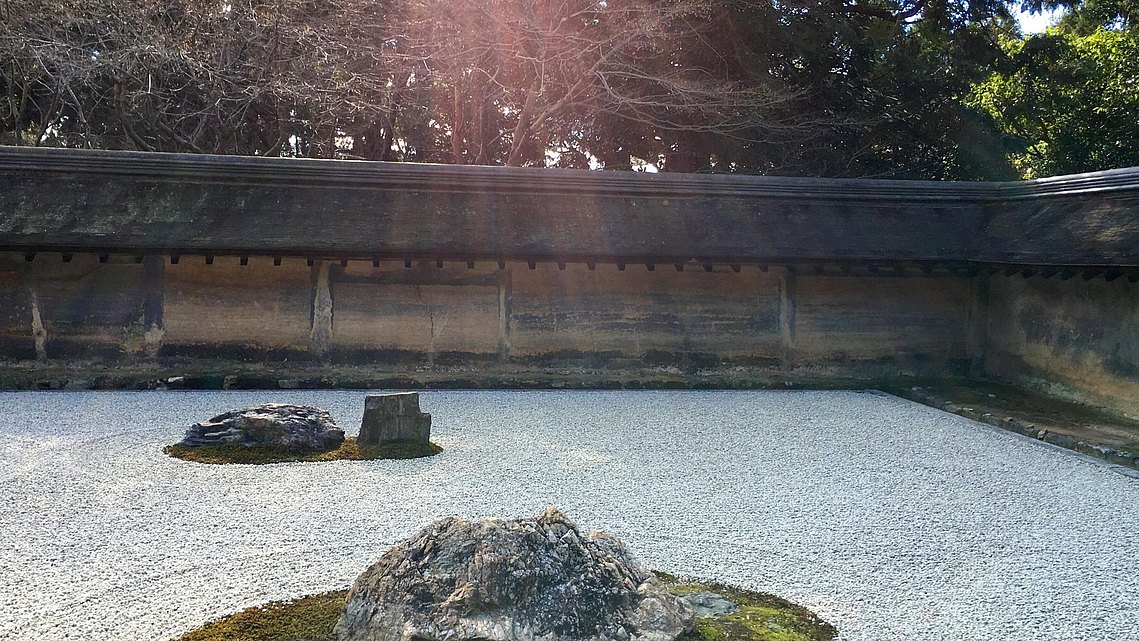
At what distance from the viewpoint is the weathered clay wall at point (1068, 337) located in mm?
9508

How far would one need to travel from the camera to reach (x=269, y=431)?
7.36 meters

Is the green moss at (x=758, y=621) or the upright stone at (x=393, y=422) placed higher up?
the upright stone at (x=393, y=422)

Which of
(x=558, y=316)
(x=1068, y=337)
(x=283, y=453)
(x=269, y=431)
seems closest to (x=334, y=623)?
(x=283, y=453)

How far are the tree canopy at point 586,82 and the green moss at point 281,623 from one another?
530 inches

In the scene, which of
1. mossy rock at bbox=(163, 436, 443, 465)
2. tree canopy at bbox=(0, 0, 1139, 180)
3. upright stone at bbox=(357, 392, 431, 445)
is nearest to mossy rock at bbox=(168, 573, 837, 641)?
mossy rock at bbox=(163, 436, 443, 465)

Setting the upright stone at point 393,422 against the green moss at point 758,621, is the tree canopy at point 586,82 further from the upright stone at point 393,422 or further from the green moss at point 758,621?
the green moss at point 758,621

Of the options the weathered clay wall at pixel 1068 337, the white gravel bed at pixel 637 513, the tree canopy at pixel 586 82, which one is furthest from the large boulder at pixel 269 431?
the tree canopy at pixel 586 82

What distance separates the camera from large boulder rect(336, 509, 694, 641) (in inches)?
129

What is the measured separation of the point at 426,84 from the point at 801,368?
34.5 feet

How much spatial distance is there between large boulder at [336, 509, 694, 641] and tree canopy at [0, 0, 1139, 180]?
550 inches

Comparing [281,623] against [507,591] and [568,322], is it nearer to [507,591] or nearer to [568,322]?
[507,591]

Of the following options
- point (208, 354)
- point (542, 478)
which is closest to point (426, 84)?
point (208, 354)

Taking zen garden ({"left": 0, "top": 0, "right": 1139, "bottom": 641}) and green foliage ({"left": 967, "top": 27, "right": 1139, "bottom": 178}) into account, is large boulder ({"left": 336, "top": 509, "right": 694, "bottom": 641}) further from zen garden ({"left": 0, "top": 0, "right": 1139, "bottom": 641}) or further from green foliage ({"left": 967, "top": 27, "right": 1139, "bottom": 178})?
green foliage ({"left": 967, "top": 27, "right": 1139, "bottom": 178})

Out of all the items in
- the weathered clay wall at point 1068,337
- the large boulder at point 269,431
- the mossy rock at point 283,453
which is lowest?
the mossy rock at point 283,453
